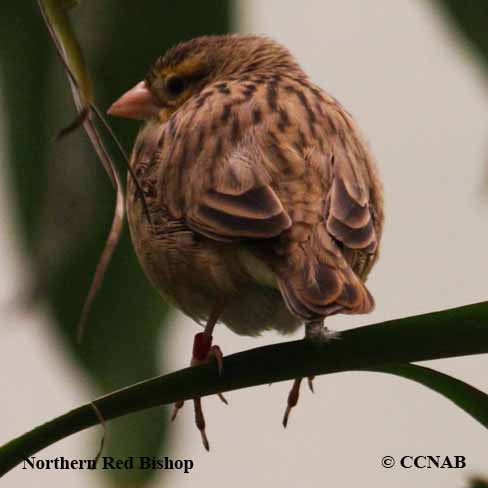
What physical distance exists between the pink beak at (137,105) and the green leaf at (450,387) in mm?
1810

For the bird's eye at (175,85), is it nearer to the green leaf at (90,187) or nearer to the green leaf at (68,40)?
the green leaf at (90,187)

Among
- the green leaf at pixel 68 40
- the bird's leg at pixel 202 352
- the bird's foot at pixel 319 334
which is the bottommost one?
the bird's leg at pixel 202 352


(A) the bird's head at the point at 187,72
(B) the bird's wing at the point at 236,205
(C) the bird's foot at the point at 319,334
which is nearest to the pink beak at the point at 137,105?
(A) the bird's head at the point at 187,72

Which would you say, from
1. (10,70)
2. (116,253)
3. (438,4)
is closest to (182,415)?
(116,253)

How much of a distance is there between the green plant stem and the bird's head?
188cm

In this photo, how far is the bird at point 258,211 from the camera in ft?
7.36

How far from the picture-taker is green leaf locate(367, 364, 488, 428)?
1575mm

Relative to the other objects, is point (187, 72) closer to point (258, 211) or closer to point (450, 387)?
point (258, 211)

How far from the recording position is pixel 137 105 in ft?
11.2

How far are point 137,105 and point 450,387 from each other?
1.99 metres

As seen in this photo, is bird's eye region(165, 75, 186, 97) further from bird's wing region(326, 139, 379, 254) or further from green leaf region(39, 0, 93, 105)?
green leaf region(39, 0, 93, 105)

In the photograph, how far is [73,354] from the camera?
260 centimetres

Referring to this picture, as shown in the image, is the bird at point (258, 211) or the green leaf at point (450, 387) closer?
the green leaf at point (450, 387)

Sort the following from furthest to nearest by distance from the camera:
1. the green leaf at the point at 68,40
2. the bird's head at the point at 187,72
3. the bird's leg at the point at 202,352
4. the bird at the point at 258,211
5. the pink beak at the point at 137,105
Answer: the bird's head at the point at 187,72 → the pink beak at the point at 137,105 → the bird's leg at the point at 202,352 → the bird at the point at 258,211 → the green leaf at the point at 68,40
